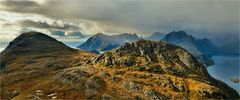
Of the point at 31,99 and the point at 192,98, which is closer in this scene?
the point at 31,99

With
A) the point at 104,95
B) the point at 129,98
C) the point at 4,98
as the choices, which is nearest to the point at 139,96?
the point at 129,98

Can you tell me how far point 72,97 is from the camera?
639 feet

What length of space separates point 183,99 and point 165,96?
455 inches

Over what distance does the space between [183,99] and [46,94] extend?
86978 millimetres

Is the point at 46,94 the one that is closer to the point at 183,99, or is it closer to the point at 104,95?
the point at 104,95

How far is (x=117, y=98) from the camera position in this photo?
19488 centimetres

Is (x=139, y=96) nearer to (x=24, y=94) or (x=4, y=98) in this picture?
(x=24, y=94)

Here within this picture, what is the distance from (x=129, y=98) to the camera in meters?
195

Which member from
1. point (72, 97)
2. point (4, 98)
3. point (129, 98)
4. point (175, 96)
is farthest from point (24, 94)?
point (175, 96)

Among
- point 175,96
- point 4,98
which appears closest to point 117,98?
point 175,96

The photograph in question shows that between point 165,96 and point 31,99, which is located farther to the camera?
point 165,96

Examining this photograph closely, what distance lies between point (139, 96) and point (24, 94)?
73.3 meters

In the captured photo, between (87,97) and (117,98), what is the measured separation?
1888 centimetres

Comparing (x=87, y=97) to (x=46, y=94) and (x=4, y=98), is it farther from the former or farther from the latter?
(x=4, y=98)
